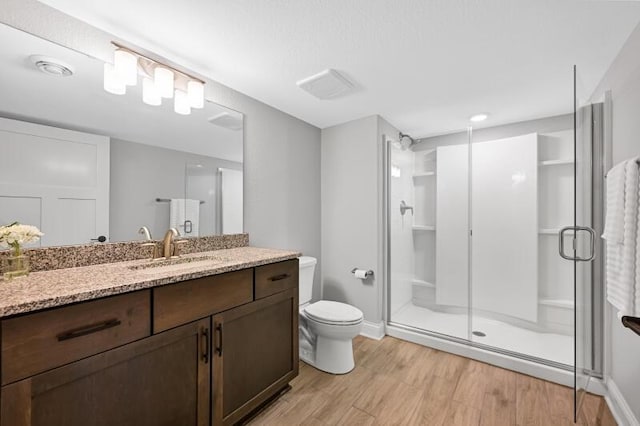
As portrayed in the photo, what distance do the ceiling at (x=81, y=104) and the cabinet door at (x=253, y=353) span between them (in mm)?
1189

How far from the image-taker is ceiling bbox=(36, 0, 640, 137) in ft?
4.14

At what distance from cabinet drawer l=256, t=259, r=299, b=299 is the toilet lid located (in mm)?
418

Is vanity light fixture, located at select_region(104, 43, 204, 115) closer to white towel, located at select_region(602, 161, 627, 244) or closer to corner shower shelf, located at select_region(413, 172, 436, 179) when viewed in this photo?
corner shower shelf, located at select_region(413, 172, 436, 179)

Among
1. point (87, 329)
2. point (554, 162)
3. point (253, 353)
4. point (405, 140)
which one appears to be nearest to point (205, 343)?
point (253, 353)

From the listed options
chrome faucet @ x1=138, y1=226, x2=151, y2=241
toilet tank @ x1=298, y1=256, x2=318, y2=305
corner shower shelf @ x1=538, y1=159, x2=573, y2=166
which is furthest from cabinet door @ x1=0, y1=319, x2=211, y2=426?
corner shower shelf @ x1=538, y1=159, x2=573, y2=166

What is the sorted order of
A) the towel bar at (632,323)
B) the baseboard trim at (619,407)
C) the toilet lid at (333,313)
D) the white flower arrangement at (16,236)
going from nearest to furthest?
1. the towel bar at (632,323)
2. the white flower arrangement at (16,236)
3. the baseboard trim at (619,407)
4. the toilet lid at (333,313)

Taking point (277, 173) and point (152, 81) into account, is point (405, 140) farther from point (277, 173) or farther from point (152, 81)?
point (152, 81)

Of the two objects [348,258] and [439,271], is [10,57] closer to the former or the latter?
[348,258]

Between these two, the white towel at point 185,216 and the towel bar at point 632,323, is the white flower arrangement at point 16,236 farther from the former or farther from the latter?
the towel bar at point 632,323

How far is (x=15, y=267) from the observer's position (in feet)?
3.56

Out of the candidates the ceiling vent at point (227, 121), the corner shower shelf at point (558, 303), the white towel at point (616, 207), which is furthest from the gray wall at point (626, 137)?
the ceiling vent at point (227, 121)

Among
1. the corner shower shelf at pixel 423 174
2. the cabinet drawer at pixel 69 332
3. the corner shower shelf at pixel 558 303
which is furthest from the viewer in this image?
the corner shower shelf at pixel 423 174

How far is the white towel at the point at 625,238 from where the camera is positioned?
4.00ft

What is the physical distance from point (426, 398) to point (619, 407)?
3.45 feet
